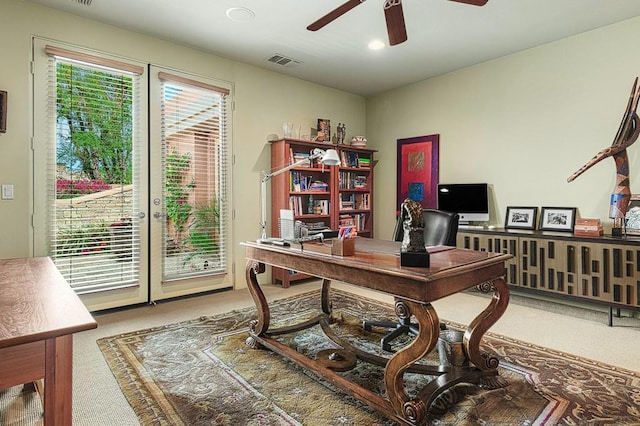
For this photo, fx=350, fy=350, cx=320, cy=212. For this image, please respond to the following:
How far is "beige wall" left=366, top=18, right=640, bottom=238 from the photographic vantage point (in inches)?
133

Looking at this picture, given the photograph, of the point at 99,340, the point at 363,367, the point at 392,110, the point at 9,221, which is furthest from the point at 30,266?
the point at 392,110

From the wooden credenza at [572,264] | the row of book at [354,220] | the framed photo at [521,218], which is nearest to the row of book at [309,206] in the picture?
the row of book at [354,220]

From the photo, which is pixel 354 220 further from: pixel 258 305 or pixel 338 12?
pixel 338 12

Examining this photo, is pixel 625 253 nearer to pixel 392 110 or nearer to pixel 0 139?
pixel 392 110

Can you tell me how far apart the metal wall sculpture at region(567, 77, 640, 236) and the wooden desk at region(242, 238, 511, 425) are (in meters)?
2.00

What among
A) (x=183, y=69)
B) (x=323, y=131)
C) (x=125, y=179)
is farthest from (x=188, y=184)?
(x=323, y=131)

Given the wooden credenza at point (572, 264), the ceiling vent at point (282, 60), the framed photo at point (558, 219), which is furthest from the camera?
the ceiling vent at point (282, 60)

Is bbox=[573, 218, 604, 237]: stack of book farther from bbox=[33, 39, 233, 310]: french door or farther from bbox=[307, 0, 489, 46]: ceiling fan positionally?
bbox=[33, 39, 233, 310]: french door

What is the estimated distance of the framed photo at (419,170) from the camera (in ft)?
15.7

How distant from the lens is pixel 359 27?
342 cm

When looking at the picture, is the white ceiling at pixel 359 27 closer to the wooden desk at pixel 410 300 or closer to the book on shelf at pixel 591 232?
the book on shelf at pixel 591 232

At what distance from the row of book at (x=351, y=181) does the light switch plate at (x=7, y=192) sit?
11.6 ft

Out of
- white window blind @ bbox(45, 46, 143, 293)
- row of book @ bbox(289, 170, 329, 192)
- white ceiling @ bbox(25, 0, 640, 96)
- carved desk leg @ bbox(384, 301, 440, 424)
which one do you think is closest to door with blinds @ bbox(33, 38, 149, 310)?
white window blind @ bbox(45, 46, 143, 293)

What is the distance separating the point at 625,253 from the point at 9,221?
5.14 metres
